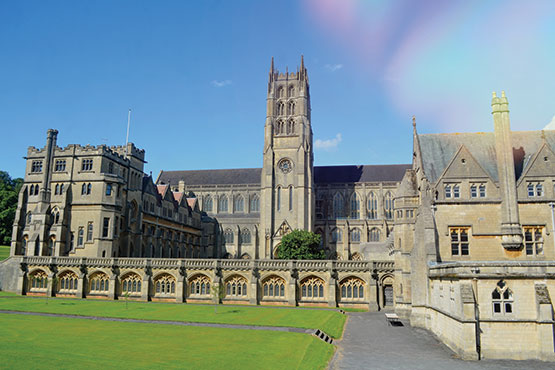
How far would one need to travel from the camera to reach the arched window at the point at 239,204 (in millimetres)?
99312

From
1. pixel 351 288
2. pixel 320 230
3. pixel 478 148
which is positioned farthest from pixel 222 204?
pixel 478 148

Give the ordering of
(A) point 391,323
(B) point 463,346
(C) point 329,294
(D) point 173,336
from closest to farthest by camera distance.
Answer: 1. (B) point 463,346
2. (D) point 173,336
3. (A) point 391,323
4. (C) point 329,294

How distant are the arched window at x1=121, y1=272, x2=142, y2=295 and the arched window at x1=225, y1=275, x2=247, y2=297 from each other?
10.9 metres

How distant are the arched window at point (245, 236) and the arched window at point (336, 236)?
56.0ft

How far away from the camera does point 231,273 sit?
173ft

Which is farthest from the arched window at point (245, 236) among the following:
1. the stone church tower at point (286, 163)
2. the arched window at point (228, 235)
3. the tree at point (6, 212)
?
the tree at point (6, 212)

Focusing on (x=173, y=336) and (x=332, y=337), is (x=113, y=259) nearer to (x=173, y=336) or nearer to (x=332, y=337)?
(x=173, y=336)

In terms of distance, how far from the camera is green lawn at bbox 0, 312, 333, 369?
18.8 metres

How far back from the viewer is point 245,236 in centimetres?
9238

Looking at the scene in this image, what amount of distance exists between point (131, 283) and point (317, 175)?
58.0 m

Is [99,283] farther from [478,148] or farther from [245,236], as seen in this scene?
[478,148]

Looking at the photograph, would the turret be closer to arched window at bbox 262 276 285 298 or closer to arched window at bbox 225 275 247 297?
arched window at bbox 262 276 285 298

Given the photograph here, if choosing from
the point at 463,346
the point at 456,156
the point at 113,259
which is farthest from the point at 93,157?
the point at 463,346

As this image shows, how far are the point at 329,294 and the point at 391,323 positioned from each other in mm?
15252
